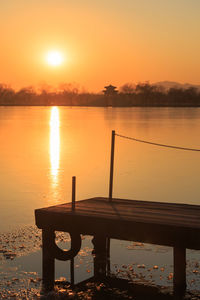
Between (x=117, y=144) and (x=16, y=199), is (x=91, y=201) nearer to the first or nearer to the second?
(x=16, y=199)

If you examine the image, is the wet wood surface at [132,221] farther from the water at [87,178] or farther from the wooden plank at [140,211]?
the water at [87,178]

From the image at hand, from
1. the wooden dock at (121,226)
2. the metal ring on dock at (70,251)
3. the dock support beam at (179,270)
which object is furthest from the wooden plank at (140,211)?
the metal ring on dock at (70,251)

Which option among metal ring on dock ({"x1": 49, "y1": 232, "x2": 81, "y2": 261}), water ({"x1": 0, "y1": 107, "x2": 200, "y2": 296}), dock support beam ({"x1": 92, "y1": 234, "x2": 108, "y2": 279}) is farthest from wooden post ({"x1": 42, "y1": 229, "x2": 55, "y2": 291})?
dock support beam ({"x1": 92, "y1": 234, "x2": 108, "y2": 279})

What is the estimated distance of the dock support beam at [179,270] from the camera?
7964 mm

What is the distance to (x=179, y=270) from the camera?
805cm

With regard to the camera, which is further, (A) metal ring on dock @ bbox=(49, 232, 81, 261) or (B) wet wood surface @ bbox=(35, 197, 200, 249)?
(A) metal ring on dock @ bbox=(49, 232, 81, 261)

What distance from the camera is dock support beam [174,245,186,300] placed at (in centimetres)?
796

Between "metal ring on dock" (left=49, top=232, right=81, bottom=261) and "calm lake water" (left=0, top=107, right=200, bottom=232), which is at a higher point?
"metal ring on dock" (left=49, top=232, right=81, bottom=261)

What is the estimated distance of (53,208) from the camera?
30.6ft

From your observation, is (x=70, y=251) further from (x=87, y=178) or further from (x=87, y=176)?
(x=87, y=176)

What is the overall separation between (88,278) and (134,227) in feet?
6.42

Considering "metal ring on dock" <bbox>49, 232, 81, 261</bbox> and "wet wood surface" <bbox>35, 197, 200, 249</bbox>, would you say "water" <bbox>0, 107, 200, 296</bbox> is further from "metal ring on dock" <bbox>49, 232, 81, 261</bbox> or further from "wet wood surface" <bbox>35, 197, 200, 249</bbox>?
"wet wood surface" <bbox>35, 197, 200, 249</bbox>

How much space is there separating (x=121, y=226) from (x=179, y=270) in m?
1.17

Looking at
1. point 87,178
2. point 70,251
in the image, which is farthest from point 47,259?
point 87,178
